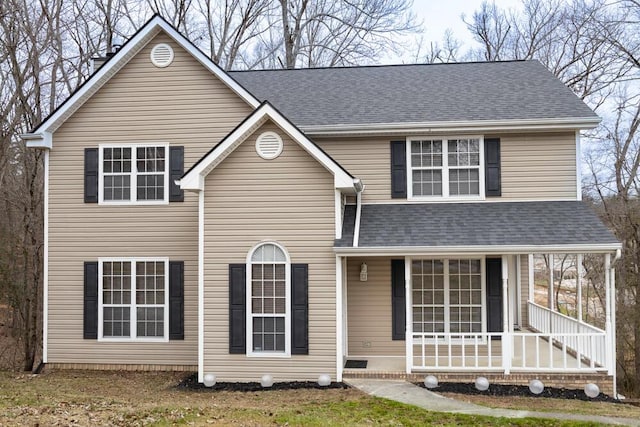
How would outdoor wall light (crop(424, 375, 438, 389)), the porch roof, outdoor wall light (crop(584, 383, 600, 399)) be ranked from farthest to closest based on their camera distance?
the porch roof < outdoor wall light (crop(424, 375, 438, 389)) < outdoor wall light (crop(584, 383, 600, 399))

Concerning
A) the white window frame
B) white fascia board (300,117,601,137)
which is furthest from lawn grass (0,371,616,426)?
white fascia board (300,117,601,137)

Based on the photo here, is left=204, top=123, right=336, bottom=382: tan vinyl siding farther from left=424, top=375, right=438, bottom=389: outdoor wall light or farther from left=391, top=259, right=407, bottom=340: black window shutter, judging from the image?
left=391, top=259, right=407, bottom=340: black window shutter

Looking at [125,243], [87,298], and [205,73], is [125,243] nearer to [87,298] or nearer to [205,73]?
[87,298]

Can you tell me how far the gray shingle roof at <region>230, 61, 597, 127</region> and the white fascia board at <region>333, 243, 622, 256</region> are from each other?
3.16 meters

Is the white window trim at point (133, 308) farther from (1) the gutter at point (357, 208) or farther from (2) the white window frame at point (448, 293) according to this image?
(2) the white window frame at point (448, 293)

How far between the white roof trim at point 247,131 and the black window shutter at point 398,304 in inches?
106

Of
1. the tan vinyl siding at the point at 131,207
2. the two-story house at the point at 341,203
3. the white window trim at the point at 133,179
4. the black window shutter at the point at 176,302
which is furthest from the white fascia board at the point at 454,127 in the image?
the black window shutter at the point at 176,302

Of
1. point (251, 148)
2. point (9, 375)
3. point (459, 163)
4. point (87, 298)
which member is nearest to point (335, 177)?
point (251, 148)

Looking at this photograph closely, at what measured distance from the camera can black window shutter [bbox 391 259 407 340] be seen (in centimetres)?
1273

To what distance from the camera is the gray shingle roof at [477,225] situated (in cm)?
1124

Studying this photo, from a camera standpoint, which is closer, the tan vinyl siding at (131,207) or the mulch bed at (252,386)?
the mulch bed at (252,386)

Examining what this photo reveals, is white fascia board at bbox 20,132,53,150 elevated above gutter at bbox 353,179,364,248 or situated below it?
above

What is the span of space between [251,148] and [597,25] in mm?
18930

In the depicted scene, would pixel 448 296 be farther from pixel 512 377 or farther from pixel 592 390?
pixel 592 390
